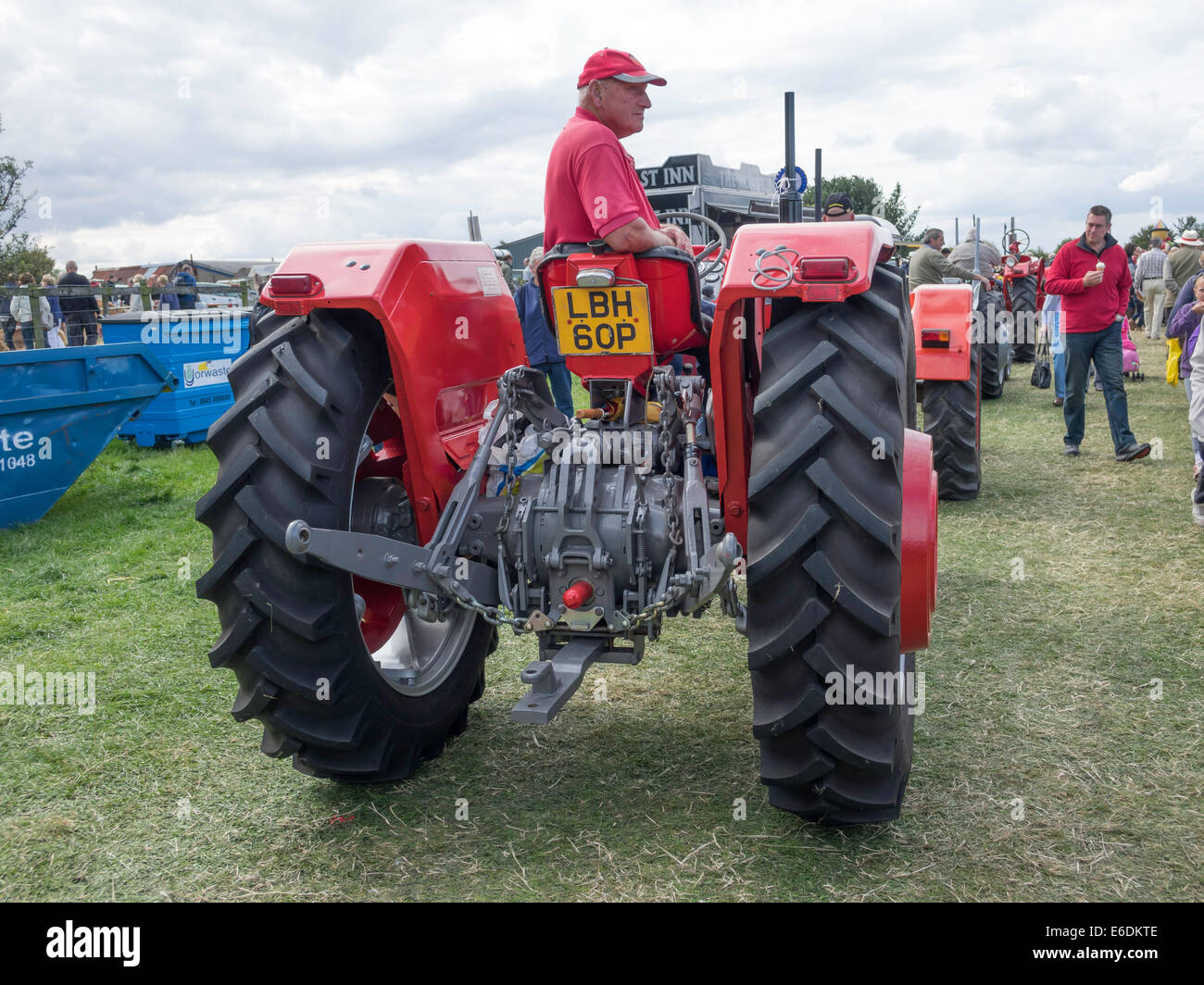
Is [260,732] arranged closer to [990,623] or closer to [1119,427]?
[990,623]

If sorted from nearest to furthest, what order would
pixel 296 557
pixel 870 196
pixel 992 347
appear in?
pixel 296 557 < pixel 992 347 < pixel 870 196

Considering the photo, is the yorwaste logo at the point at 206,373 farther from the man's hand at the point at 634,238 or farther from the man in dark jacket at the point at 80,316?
the man's hand at the point at 634,238

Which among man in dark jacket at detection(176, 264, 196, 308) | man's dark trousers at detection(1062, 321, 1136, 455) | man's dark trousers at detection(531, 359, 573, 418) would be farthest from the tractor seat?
man in dark jacket at detection(176, 264, 196, 308)

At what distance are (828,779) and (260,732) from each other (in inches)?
87.5

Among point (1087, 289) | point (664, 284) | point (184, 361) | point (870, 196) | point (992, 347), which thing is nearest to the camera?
point (664, 284)

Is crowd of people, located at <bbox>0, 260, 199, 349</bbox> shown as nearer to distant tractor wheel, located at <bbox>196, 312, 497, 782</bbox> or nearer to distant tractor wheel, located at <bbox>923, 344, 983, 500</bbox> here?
distant tractor wheel, located at <bbox>196, 312, 497, 782</bbox>

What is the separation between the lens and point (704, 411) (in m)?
3.41

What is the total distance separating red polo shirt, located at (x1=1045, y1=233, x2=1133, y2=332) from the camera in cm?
810

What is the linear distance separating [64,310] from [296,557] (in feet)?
35.0

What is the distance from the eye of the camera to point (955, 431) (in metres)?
7.00

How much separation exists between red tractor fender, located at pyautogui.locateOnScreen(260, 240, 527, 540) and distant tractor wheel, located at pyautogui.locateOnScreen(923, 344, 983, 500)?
427cm

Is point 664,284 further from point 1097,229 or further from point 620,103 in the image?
point 1097,229

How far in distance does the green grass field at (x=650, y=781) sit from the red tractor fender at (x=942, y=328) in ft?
6.44

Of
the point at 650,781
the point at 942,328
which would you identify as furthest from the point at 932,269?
the point at 650,781
